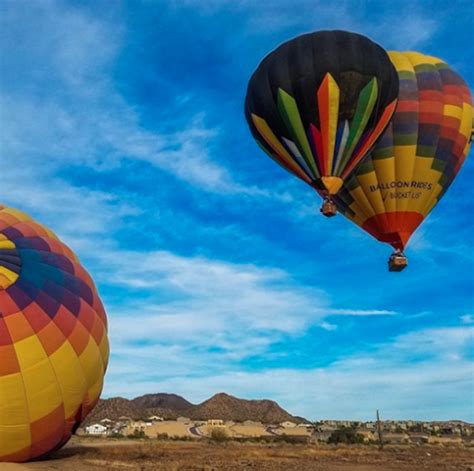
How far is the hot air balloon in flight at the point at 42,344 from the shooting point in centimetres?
1487

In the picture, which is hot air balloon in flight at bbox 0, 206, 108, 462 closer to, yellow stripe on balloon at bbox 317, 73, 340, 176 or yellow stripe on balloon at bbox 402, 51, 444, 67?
yellow stripe on balloon at bbox 317, 73, 340, 176

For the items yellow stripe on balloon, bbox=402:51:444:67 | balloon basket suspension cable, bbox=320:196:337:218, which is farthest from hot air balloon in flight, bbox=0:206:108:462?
yellow stripe on balloon, bbox=402:51:444:67

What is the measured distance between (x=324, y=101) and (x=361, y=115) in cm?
162

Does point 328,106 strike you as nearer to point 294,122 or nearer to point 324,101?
point 324,101

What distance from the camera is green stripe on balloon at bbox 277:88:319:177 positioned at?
22.2 meters

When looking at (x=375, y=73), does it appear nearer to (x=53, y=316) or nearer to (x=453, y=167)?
(x=453, y=167)

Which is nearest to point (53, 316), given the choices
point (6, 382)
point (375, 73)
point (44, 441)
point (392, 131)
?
point (6, 382)

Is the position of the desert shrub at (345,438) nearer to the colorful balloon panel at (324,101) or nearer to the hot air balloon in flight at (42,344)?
the colorful balloon panel at (324,101)

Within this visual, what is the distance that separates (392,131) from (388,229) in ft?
14.2

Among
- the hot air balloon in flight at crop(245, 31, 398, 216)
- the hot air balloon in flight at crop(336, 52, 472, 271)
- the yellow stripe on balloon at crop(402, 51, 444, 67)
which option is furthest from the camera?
the yellow stripe on balloon at crop(402, 51, 444, 67)

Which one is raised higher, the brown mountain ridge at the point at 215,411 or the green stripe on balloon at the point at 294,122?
the brown mountain ridge at the point at 215,411

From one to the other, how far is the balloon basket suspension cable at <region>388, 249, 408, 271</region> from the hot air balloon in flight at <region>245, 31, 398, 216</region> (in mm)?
5282

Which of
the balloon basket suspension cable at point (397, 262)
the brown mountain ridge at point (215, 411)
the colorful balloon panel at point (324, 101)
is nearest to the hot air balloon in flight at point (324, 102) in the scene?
the colorful balloon panel at point (324, 101)

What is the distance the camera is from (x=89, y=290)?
721 inches
